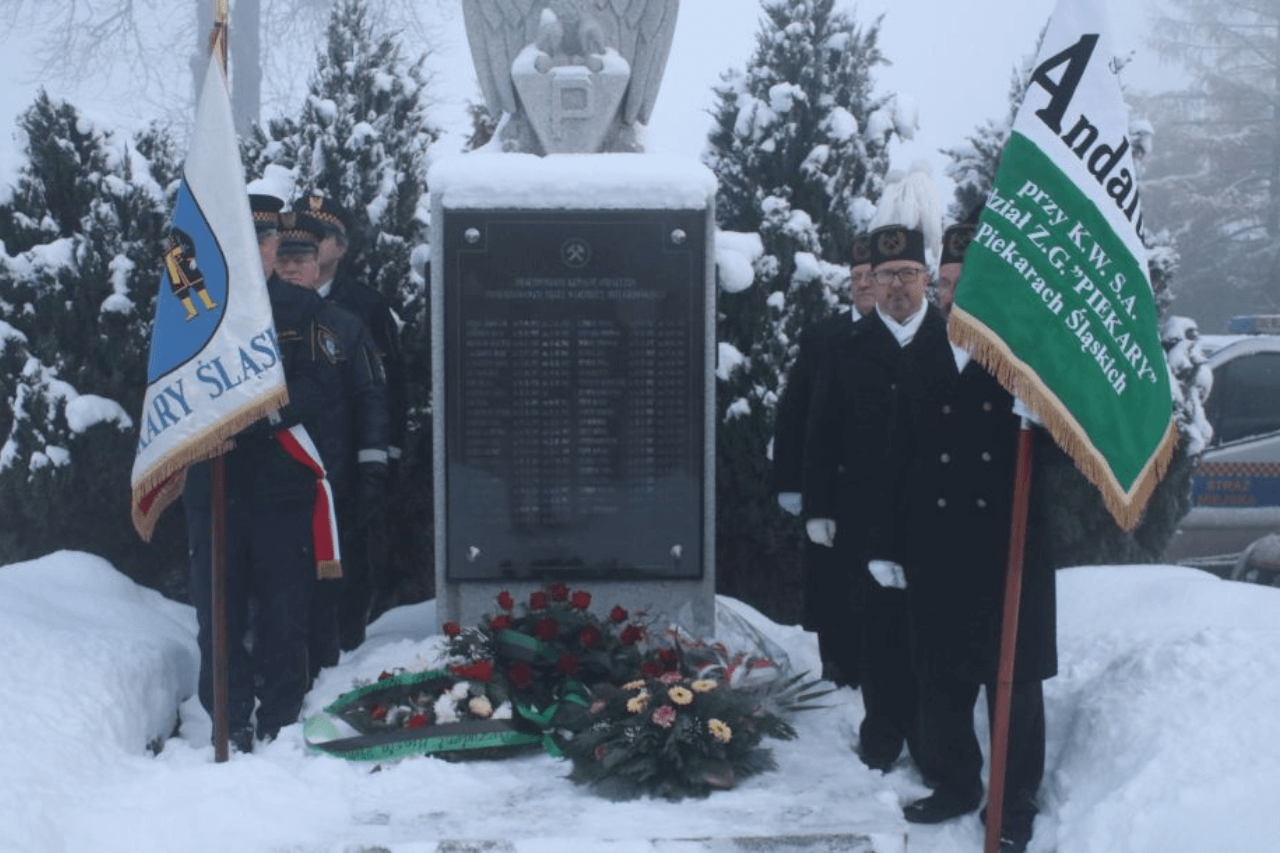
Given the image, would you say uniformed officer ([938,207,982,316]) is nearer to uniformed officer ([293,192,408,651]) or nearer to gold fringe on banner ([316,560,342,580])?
gold fringe on banner ([316,560,342,580])

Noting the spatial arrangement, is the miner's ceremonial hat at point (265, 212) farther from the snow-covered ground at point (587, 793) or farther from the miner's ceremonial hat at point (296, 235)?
the snow-covered ground at point (587, 793)

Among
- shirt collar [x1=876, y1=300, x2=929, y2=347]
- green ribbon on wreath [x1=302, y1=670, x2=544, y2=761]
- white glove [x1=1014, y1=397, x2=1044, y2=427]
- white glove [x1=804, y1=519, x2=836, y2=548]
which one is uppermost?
shirt collar [x1=876, y1=300, x2=929, y2=347]

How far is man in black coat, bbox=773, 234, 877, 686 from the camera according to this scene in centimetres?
493

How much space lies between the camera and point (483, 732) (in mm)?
4156

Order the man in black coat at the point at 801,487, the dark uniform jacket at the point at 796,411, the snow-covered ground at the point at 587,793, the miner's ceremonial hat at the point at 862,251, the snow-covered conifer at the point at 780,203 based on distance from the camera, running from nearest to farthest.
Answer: the snow-covered ground at the point at 587,793 → the miner's ceremonial hat at the point at 862,251 → the man in black coat at the point at 801,487 → the dark uniform jacket at the point at 796,411 → the snow-covered conifer at the point at 780,203

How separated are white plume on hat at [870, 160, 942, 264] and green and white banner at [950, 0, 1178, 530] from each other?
0.93 m

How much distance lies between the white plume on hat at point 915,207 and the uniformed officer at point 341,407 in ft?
6.23

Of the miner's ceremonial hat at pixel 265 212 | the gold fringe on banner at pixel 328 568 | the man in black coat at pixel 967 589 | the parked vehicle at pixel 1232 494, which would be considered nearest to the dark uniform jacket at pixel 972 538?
the man in black coat at pixel 967 589

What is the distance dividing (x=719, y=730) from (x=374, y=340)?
2376mm

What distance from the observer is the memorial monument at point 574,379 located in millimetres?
4957

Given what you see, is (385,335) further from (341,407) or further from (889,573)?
(889,573)

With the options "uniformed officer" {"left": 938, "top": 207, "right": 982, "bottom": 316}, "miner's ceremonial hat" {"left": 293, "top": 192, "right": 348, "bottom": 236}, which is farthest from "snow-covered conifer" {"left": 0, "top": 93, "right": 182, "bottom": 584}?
"uniformed officer" {"left": 938, "top": 207, "right": 982, "bottom": 316}

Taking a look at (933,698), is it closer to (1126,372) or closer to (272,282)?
(1126,372)

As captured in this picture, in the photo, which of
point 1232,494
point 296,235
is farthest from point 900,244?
point 1232,494
